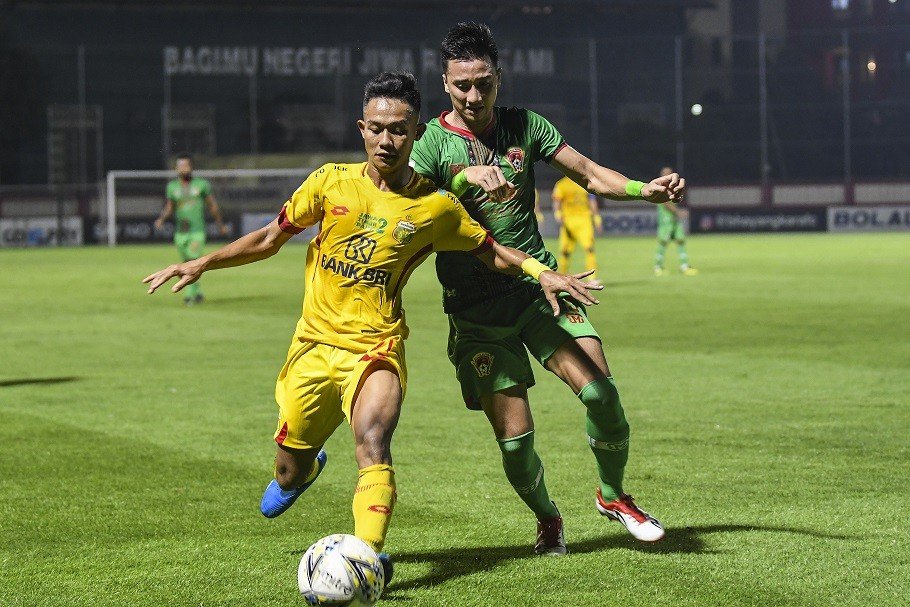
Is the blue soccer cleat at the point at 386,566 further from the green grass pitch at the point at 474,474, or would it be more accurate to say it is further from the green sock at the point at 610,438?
the green sock at the point at 610,438

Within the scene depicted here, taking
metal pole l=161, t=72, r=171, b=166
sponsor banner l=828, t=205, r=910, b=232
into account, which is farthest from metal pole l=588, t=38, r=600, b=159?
metal pole l=161, t=72, r=171, b=166

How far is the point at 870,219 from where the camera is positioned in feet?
153

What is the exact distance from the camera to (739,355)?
527 inches

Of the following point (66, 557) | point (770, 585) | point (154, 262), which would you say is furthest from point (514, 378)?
point (154, 262)

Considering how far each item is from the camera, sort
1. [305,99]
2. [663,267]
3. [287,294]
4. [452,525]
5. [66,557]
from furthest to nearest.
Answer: [305,99]
[663,267]
[287,294]
[452,525]
[66,557]

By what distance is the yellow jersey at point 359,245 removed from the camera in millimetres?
5398

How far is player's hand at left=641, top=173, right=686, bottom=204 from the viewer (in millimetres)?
5824

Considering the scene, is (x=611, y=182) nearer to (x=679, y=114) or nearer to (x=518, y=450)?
(x=518, y=450)

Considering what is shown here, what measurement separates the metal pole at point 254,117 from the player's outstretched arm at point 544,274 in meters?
43.0

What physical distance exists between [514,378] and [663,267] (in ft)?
75.6

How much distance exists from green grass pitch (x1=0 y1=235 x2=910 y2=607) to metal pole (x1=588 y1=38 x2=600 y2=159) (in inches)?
1210

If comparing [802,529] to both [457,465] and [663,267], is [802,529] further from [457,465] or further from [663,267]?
[663,267]

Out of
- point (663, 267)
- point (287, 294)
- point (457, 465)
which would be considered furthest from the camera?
point (663, 267)

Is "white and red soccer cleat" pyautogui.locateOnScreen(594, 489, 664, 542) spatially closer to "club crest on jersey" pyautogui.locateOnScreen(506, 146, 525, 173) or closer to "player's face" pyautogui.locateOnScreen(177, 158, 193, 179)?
"club crest on jersey" pyautogui.locateOnScreen(506, 146, 525, 173)
